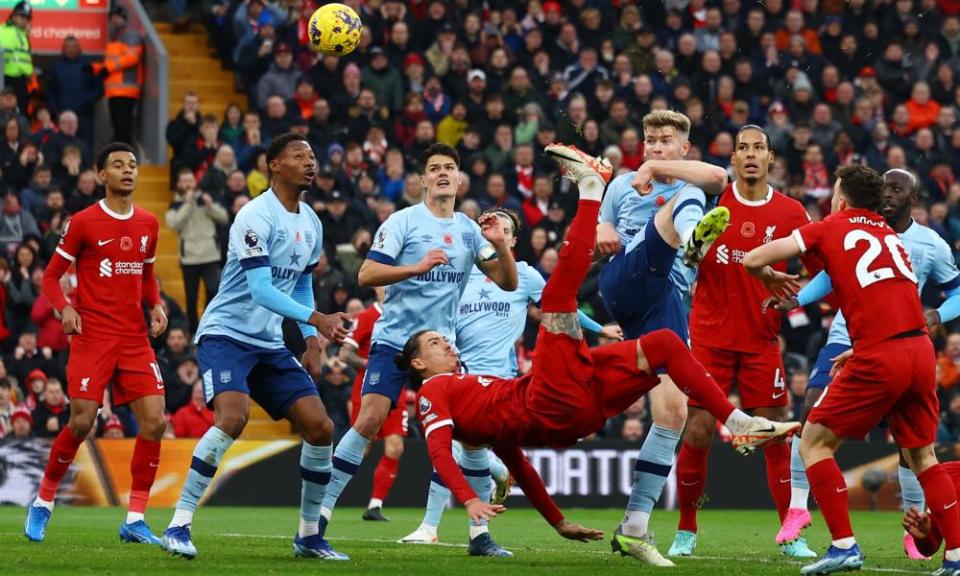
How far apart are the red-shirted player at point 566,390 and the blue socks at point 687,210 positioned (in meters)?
0.86

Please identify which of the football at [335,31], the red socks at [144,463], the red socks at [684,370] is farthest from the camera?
the football at [335,31]

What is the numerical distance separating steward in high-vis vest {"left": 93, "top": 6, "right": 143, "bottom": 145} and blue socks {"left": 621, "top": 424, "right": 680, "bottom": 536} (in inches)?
540

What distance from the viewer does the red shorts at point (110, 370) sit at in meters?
11.5

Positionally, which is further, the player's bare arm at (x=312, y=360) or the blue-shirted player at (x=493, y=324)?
the blue-shirted player at (x=493, y=324)

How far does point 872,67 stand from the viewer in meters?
24.8

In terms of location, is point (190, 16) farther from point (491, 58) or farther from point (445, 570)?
point (445, 570)

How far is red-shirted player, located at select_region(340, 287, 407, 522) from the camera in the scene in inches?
622

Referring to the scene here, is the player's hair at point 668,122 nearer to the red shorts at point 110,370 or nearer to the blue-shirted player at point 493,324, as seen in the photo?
the blue-shirted player at point 493,324

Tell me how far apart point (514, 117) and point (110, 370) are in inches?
467

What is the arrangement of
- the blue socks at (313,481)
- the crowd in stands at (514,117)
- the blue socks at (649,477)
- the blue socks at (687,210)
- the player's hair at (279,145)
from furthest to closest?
the crowd in stands at (514,117) → the player's hair at (279,145) → the blue socks at (313,481) → the blue socks at (649,477) → the blue socks at (687,210)

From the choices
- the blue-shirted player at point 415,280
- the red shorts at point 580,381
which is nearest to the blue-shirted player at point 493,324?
the blue-shirted player at point 415,280

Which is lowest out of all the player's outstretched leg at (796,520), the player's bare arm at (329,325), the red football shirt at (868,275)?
the player's outstretched leg at (796,520)

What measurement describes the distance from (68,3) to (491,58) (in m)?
6.20

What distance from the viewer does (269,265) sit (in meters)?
10.2
